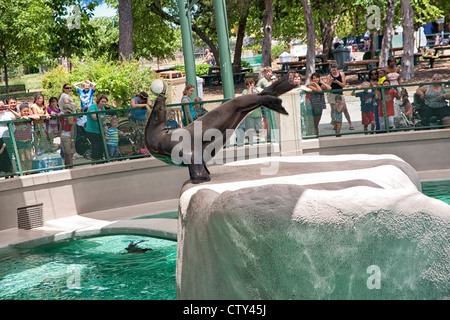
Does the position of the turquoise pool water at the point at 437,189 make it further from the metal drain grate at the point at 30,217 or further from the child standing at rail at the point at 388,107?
the metal drain grate at the point at 30,217

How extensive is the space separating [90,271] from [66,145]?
4.12 metres

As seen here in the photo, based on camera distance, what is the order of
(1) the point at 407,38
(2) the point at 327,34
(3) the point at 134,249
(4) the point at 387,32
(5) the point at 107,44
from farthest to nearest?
(5) the point at 107,44, (2) the point at 327,34, (4) the point at 387,32, (1) the point at 407,38, (3) the point at 134,249

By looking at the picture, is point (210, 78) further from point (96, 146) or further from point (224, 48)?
point (96, 146)

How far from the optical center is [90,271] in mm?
9367

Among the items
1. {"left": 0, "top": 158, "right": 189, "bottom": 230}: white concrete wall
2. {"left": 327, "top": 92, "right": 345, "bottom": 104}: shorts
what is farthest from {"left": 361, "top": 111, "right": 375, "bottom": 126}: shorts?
{"left": 0, "top": 158, "right": 189, "bottom": 230}: white concrete wall

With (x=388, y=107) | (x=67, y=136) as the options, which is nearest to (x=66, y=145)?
(x=67, y=136)

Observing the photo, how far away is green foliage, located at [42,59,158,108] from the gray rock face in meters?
13.7

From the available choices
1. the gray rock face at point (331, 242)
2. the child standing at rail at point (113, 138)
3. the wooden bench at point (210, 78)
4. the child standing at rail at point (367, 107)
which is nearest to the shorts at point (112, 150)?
the child standing at rail at point (113, 138)

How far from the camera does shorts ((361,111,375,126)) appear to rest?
14386 millimetres

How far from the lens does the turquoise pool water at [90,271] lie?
8422 millimetres

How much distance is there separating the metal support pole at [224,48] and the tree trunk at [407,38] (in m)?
14.7

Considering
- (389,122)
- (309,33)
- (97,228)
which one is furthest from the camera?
(309,33)

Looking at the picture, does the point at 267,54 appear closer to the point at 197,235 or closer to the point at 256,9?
the point at 256,9
